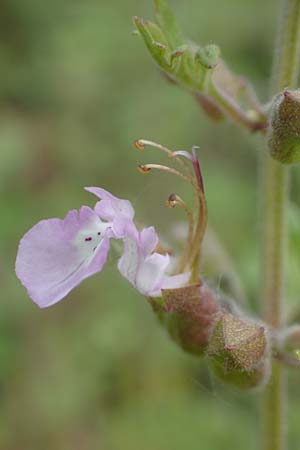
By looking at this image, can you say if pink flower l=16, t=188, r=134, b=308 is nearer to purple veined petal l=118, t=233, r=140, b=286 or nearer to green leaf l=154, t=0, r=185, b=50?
purple veined petal l=118, t=233, r=140, b=286

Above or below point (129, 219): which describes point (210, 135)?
below

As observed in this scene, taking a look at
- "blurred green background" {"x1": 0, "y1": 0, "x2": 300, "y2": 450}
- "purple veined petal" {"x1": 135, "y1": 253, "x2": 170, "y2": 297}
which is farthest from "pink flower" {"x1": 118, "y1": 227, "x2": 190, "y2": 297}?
"blurred green background" {"x1": 0, "y1": 0, "x2": 300, "y2": 450}

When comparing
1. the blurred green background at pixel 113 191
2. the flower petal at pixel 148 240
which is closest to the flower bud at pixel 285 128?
the flower petal at pixel 148 240

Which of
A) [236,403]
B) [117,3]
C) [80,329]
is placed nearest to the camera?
[236,403]

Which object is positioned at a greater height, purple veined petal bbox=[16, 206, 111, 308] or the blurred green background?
purple veined petal bbox=[16, 206, 111, 308]

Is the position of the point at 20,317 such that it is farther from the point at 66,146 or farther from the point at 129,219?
the point at 129,219

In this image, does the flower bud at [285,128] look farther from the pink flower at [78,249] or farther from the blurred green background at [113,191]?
the blurred green background at [113,191]

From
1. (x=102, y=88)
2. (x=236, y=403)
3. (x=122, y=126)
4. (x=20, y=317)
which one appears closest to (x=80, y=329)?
(x=20, y=317)
